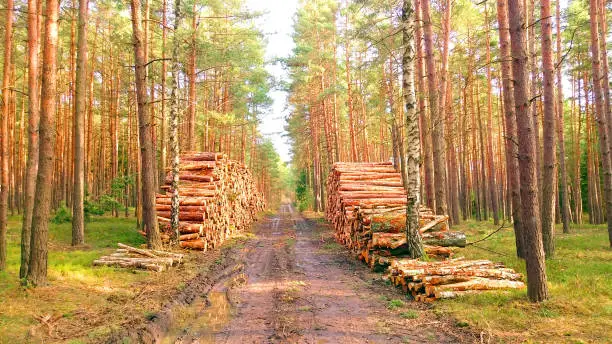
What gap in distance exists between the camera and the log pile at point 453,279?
24.4 ft

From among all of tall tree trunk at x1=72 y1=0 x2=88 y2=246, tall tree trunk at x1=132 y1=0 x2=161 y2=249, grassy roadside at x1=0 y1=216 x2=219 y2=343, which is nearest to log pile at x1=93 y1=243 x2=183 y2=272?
grassy roadside at x1=0 y1=216 x2=219 y2=343

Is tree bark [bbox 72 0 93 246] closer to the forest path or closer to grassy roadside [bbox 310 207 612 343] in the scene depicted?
the forest path

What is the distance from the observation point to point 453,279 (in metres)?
7.66

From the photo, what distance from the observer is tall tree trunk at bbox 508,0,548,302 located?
6648mm

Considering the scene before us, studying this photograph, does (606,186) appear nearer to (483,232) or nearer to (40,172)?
(483,232)

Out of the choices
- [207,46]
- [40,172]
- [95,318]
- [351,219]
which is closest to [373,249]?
[351,219]

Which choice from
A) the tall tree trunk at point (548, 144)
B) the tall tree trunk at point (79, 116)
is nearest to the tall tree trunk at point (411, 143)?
the tall tree trunk at point (548, 144)

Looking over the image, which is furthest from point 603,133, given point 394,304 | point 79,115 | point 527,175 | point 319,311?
point 79,115

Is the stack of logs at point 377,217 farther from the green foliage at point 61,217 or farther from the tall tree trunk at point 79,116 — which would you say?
the green foliage at point 61,217

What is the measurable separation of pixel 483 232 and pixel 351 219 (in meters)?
7.06

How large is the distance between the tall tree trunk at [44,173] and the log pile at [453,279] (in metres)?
7.16

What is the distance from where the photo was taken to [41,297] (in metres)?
7.05

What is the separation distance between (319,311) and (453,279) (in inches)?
110

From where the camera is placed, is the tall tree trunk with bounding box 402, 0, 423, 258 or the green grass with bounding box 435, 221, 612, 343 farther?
the tall tree trunk with bounding box 402, 0, 423, 258
